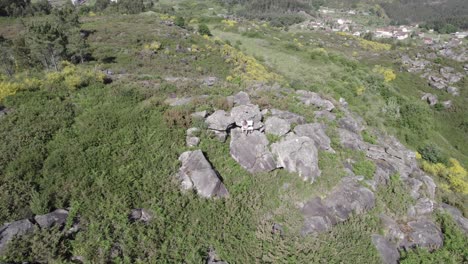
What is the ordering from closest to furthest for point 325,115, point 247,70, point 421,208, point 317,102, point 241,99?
point 421,208 → point 241,99 → point 325,115 → point 317,102 → point 247,70

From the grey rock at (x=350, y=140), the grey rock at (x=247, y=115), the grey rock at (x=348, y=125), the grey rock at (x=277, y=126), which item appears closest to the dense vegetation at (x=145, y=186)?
the grey rock at (x=350, y=140)

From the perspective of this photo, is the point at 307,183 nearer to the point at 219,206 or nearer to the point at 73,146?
the point at 219,206

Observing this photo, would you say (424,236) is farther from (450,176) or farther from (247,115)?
(450,176)

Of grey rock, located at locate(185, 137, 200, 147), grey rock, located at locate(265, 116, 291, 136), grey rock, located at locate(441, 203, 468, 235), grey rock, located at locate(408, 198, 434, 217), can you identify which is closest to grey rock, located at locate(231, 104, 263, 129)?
grey rock, located at locate(265, 116, 291, 136)

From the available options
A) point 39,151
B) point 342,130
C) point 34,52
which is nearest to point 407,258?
point 342,130

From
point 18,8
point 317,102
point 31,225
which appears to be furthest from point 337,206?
point 18,8

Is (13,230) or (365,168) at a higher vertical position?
(13,230)
